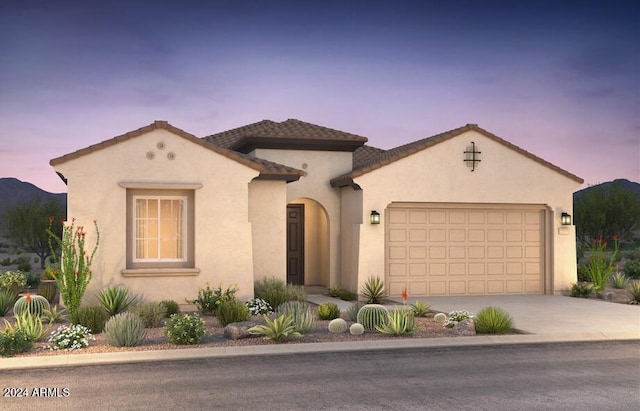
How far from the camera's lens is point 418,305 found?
16.1 m

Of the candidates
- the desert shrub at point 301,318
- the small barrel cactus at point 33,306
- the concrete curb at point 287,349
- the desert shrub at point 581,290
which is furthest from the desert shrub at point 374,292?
the small barrel cactus at point 33,306

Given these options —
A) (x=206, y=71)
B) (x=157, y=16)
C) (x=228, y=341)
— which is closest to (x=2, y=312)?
A: (x=228, y=341)

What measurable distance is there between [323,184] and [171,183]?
5.82 m

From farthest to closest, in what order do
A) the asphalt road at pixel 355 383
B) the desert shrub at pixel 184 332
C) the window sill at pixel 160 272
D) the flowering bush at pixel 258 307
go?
1. the window sill at pixel 160 272
2. the flowering bush at pixel 258 307
3. the desert shrub at pixel 184 332
4. the asphalt road at pixel 355 383

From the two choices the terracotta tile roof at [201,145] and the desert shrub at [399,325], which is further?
the terracotta tile roof at [201,145]

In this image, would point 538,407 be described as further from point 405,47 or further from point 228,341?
point 405,47

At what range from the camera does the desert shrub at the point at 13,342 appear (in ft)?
37.5

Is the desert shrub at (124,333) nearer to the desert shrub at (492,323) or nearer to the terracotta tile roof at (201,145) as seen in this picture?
the terracotta tile roof at (201,145)

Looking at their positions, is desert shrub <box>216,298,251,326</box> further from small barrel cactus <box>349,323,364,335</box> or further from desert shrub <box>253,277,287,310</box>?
small barrel cactus <box>349,323,364,335</box>

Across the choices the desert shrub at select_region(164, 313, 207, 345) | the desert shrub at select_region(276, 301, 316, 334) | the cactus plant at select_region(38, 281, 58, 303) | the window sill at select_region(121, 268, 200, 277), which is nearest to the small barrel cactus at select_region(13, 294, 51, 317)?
the window sill at select_region(121, 268, 200, 277)

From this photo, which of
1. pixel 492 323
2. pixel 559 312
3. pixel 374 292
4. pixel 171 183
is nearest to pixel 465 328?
pixel 492 323

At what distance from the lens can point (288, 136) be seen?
21438mm

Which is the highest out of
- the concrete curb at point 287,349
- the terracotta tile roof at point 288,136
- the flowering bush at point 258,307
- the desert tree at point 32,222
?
the terracotta tile roof at point 288,136

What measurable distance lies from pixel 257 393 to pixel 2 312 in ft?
30.3
